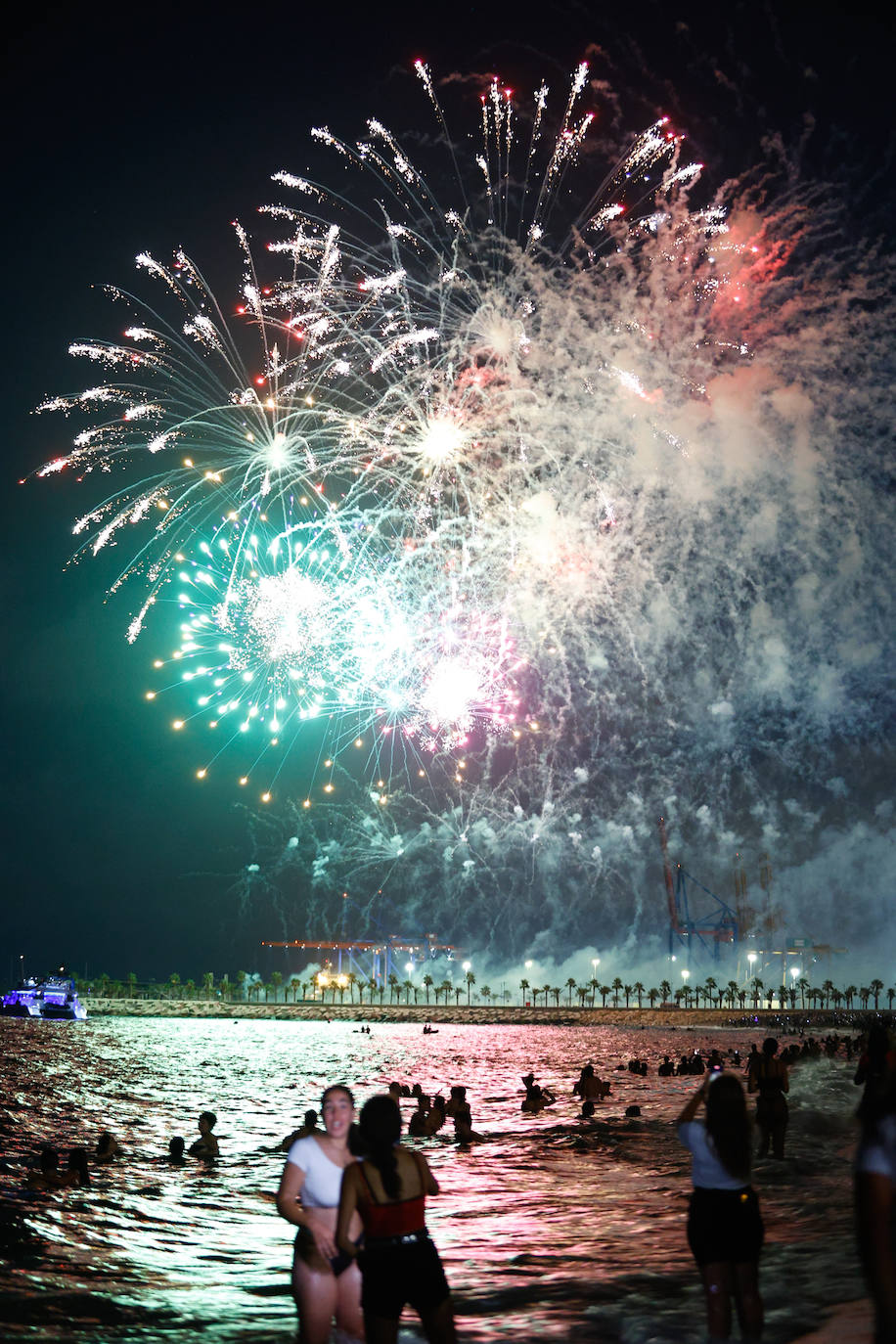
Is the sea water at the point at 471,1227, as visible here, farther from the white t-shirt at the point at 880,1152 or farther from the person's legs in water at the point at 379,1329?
the white t-shirt at the point at 880,1152

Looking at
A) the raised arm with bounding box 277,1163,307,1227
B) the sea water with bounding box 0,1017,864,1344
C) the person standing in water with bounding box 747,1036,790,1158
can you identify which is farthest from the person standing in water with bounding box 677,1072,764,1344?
the person standing in water with bounding box 747,1036,790,1158

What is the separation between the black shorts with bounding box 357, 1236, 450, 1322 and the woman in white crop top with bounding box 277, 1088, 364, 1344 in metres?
0.55

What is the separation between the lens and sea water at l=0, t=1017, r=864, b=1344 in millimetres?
9609

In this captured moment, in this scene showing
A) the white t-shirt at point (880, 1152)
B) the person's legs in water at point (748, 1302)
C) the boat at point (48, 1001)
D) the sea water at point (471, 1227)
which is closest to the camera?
the white t-shirt at point (880, 1152)

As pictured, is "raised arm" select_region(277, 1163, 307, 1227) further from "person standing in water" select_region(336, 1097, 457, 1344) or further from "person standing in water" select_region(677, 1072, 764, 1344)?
"person standing in water" select_region(677, 1072, 764, 1344)

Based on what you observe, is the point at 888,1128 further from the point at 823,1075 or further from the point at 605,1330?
the point at 823,1075

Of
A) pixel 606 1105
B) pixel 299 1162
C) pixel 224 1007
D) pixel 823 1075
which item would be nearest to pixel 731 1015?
pixel 224 1007

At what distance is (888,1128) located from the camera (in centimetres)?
424

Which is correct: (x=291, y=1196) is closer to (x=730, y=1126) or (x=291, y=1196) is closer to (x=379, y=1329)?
(x=379, y=1329)

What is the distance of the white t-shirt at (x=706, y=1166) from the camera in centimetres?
667

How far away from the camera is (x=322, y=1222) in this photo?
6.45 metres

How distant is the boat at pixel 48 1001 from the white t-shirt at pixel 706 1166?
109 meters

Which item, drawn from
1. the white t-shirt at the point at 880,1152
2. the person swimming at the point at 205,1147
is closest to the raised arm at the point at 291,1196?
the white t-shirt at the point at 880,1152

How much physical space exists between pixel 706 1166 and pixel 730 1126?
305 mm
